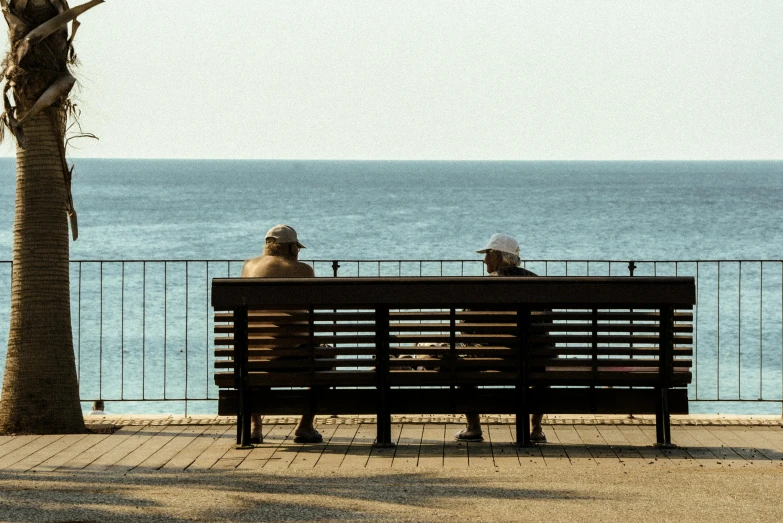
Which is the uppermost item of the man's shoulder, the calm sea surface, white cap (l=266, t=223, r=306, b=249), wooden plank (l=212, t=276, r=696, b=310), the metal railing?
white cap (l=266, t=223, r=306, b=249)

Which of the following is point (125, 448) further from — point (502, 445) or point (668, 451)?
point (668, 451)

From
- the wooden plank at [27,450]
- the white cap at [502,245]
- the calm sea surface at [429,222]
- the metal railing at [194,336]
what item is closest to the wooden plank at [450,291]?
the white cap at [502,245]

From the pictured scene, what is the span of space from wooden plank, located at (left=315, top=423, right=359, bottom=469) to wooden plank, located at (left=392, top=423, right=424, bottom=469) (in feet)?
1.17

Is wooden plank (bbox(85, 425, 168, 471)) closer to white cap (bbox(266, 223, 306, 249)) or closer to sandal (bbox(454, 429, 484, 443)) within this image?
white cap (bbox(266, 223, 306, 249))

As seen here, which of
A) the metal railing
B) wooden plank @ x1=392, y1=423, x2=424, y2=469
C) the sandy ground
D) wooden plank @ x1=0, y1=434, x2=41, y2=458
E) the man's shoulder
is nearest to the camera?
the sandy ground

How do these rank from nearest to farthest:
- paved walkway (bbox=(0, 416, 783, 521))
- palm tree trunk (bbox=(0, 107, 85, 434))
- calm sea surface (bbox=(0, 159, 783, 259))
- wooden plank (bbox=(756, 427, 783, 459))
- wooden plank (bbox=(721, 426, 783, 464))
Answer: paved walkway (bbox=(0, 416, 783, 521)) → wooden plank (bbox=(721, 426, 783, 464)) → wooden plank (bbox=(756, 427, 783, 459)) → palm tree trunk (bbox=(0, 107, 85, 434)) → calm sea surface (bbox=(0, 159, 783, 259))

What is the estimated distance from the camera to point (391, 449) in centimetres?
873

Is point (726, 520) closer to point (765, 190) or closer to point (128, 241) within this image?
point (128, 241)

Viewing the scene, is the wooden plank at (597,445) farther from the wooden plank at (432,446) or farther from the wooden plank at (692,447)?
the wooden plank at (432,446)

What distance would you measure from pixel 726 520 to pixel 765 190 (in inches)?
4952

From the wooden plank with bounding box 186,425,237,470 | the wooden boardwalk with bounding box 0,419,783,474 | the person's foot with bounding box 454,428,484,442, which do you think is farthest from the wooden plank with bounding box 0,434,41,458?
the person's foot with bounding box 454,428,484,442

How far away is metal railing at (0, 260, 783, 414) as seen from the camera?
25609 mm

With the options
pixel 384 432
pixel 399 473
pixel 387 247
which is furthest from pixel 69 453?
pixel 387 247

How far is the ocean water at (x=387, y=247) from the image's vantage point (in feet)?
92.8
